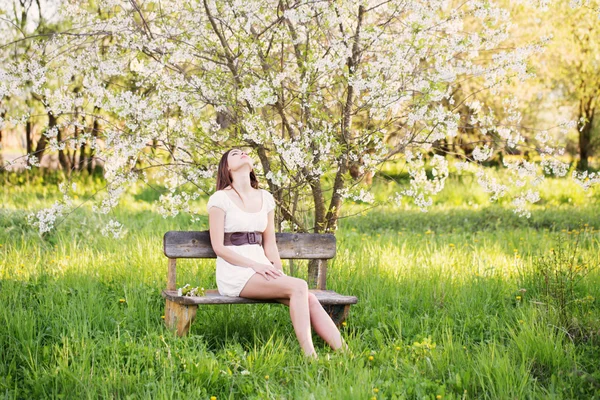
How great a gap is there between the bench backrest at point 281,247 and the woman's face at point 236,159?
1.64 feet

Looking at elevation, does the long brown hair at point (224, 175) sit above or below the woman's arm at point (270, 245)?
above

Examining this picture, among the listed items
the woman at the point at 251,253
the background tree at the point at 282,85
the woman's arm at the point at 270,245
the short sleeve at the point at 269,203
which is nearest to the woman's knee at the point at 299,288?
the woman at the point at 251,253

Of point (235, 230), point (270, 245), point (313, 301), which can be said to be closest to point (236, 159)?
point (235, 230)

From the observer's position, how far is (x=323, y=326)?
4395mm

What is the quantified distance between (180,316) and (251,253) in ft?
2.15

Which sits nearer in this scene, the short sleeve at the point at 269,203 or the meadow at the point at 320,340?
the meadow at the point at 320,340

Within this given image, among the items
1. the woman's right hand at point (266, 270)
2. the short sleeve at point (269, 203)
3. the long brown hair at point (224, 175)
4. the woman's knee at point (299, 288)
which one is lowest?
the woman's knee at point (299, 288)

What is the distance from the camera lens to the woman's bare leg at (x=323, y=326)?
4348mm

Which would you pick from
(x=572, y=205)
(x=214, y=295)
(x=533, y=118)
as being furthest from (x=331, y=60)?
(x=533, y=118)

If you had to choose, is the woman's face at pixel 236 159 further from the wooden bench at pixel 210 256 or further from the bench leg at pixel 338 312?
the bench leg at pixel 338 312

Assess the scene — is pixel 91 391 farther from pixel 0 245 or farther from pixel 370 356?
pixel 0 245

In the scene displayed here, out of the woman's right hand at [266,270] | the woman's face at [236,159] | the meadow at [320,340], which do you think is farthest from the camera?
A: the woman's face at [236,159]

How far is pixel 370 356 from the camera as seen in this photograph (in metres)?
4.07

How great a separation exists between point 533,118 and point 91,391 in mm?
21854
